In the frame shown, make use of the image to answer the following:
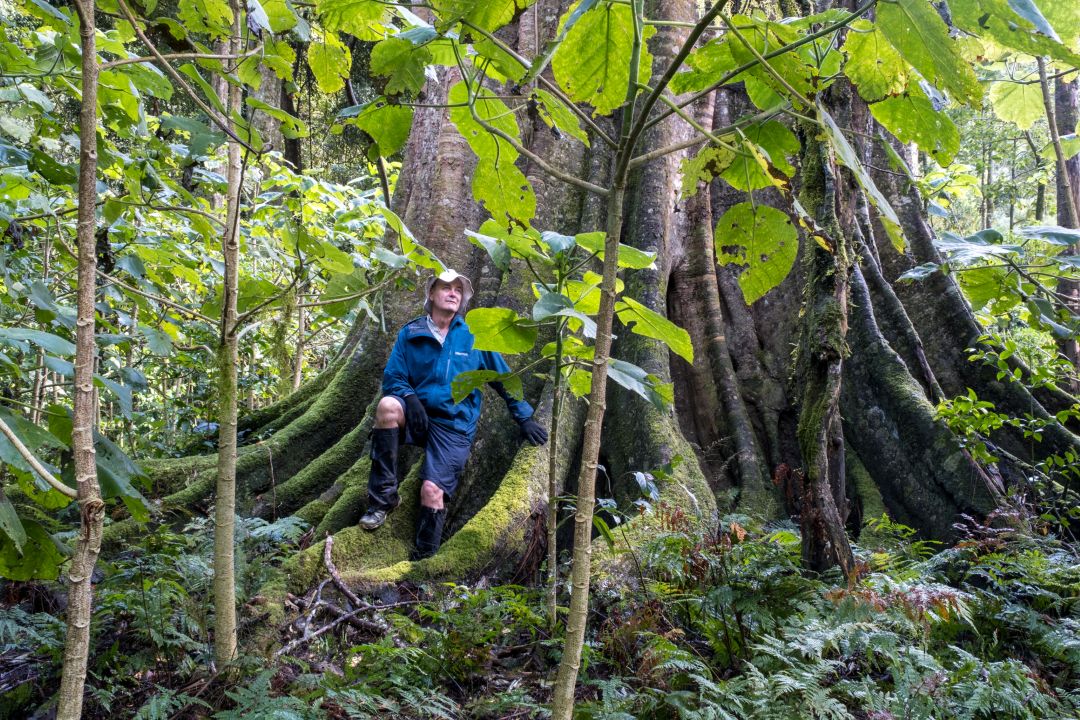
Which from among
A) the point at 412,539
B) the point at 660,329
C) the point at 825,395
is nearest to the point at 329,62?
the point at 660,329

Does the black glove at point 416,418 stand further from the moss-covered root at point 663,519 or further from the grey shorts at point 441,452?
the moss-covered root at point 663,519

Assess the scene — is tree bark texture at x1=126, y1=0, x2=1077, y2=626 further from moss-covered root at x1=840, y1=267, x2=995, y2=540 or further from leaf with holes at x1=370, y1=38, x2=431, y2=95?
leaf with holes at x1=370, y1=38, x2=431, y2=95

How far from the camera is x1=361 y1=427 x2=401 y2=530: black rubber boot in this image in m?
3.93

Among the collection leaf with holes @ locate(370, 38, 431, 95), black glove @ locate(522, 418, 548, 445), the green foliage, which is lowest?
black glove @ locate(522, 418, 548, 445)

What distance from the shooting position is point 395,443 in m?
3.99

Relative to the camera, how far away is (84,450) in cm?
119

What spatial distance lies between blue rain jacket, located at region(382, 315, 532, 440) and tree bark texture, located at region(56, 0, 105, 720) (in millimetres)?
2945

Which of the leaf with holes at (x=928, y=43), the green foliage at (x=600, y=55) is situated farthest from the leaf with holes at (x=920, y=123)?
the green foliage at (x=600, y=55)

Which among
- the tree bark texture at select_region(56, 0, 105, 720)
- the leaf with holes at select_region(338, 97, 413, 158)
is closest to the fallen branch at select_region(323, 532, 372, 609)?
the tree bark texture at select_region(56, 0, 105, 720)

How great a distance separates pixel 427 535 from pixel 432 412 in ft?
2.49

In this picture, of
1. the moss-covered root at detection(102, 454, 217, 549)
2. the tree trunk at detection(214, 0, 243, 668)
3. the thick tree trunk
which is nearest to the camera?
the tree trunk at detection(214, 0, 243, 668)

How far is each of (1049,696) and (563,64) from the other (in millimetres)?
2198

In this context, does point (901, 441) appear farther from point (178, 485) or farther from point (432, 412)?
point (178, 485)

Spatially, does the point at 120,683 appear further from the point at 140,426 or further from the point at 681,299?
the point at 140,426
